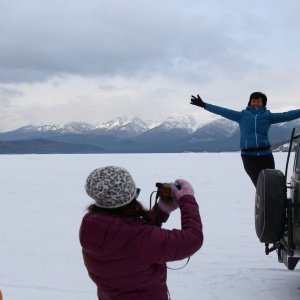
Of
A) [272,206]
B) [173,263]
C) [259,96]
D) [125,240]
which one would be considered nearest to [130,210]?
[125,240]

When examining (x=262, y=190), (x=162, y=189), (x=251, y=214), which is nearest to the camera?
(x=162, y=189)

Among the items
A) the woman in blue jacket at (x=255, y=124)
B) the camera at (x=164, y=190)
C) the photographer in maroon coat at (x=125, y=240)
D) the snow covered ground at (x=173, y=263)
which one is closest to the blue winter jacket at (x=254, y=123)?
the woman in blue jacket at (x=255, y=124)

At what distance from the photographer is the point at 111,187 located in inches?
78.0

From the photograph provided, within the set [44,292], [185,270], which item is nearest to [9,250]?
[44,292]

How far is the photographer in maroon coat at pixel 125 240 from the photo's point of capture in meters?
1.98

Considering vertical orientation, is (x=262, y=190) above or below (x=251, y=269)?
above

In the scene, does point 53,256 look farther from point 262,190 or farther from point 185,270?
point 262,190

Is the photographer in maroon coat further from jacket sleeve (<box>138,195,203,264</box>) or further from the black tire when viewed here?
the black tire

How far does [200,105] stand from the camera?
16.1 feet

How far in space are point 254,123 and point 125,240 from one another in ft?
10.5

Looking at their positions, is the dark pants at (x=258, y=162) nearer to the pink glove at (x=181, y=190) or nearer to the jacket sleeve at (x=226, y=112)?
the jacket sleeve at (x=226, y=112)

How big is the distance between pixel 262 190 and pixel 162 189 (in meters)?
1.80

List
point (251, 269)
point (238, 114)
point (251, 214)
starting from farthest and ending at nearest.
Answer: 1. point (251, 214)
2. point (251, 269)
3. point (238, 114)

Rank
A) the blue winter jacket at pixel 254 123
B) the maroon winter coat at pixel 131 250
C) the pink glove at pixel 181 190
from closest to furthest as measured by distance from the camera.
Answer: the maroon winter coat at pixel 131 250 → the pink glove at pixel 181 190 → the blue winter jacket at pixel 254 123
